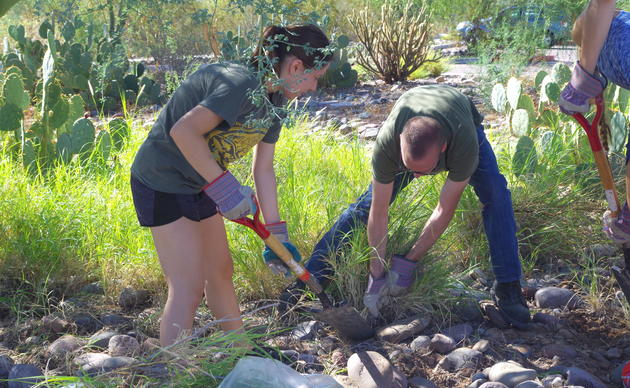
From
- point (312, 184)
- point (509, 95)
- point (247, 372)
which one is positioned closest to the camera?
point (247, 372)

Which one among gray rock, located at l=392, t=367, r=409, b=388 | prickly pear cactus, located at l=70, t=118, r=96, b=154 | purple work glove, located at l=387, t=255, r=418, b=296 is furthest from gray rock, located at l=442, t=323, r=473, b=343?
prickly pear cactus, located at l=70, t=118, r=96, b=154

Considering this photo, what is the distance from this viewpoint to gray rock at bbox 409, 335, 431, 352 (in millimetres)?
3033

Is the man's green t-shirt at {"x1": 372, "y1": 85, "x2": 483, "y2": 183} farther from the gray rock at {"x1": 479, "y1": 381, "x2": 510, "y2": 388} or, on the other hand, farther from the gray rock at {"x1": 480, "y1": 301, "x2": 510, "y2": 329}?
the gray rock at {"x1": 479, "y1": 381, "x2": 510, "y2": 388}

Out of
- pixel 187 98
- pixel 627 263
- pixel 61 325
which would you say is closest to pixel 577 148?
pixel 627 263

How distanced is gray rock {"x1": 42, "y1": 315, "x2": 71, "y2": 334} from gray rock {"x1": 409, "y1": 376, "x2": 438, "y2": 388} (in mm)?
1567

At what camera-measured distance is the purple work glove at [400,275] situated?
3189 millimetres

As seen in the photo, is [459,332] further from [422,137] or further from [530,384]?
[422,137]

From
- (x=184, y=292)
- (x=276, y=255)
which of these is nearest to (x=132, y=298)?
(x=276, y=255)

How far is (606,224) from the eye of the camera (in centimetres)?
309

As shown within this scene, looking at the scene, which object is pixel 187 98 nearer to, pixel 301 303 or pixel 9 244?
pixel 301 303

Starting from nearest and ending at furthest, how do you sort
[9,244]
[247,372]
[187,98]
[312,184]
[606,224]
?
1. [247,372]
2. [187,98]
3. [606,224]
4. [9,244]
5. [312,184]

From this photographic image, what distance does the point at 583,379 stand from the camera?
108 inches

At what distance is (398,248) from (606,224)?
918 millimetres

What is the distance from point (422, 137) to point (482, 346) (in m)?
0.99
